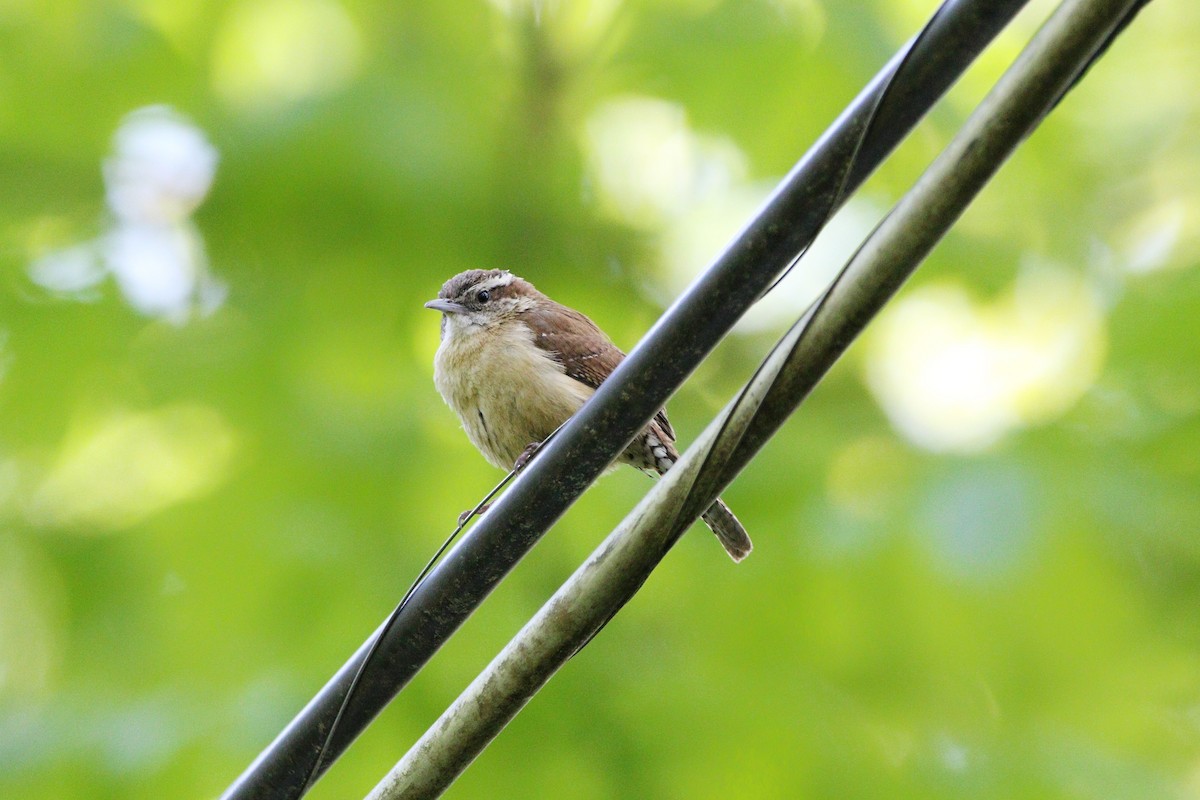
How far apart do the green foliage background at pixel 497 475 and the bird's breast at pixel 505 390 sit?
1.18 metres

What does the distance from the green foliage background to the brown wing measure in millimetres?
1113

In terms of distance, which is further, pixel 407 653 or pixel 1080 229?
pixel 1080 229

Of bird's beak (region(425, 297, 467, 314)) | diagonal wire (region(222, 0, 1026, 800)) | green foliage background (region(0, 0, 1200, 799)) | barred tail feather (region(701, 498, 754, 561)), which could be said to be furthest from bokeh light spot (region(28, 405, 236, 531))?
diagonal wire (region(222, 0, 1026, 800))

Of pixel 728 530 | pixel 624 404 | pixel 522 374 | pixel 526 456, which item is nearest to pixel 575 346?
pixel 522 374

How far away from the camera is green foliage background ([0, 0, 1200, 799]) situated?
5414 mm

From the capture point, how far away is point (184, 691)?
18.0 ft

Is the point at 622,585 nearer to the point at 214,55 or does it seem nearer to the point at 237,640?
the point at 237,640

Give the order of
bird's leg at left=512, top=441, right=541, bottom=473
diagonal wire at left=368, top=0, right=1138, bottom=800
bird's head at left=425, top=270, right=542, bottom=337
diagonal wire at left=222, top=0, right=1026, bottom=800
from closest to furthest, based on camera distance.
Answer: diagonal wire at left=368, top=0, right=1138, bottom=800 → diagonal wire at left=222, top=0, right=1026, bottom=800 → bird's leg at left=512, top=441, right=541, bottom=473 → bird's head at left=425, top=270, right=542, bottom=337

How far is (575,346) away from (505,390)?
0.39m

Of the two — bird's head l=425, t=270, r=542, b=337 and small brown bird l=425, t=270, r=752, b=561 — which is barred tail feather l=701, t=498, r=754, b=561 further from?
bird's head l=425, t=270, r=542, b=337

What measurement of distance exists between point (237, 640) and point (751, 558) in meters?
Answer: 2.54

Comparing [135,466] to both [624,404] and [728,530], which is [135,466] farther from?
[624,404]

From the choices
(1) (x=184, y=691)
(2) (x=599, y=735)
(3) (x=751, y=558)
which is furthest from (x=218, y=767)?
(3) (x=751, y=558)

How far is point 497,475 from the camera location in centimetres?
564
